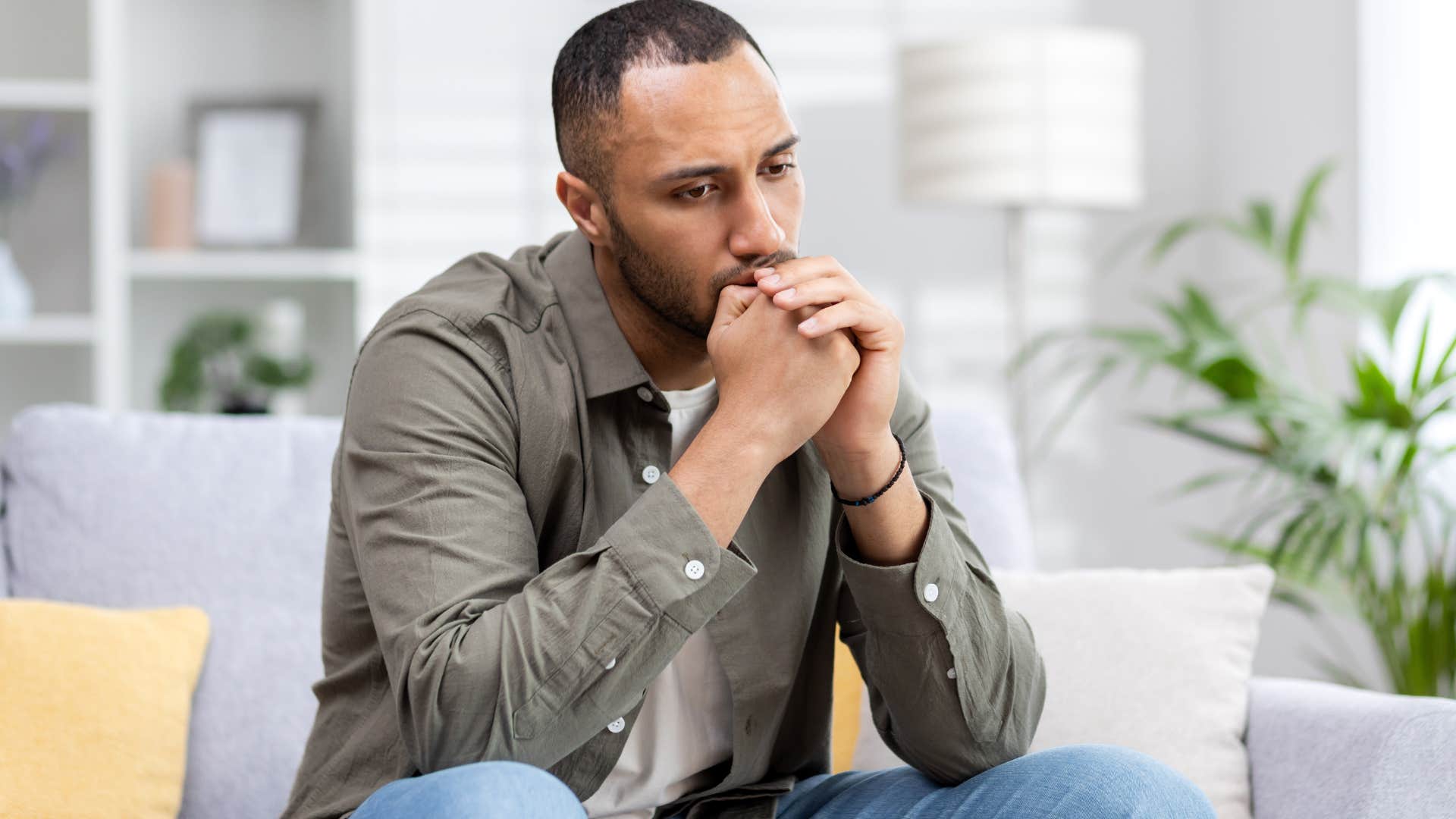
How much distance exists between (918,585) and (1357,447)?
123 cm

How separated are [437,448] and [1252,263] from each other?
8.04ft

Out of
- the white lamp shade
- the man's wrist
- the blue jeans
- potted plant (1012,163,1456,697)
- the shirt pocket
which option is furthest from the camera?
the white lamp shade

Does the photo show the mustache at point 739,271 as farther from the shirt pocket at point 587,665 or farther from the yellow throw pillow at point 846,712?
the yellow throw pillow at point 846,712

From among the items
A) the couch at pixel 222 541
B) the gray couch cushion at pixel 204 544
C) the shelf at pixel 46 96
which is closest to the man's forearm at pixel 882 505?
the couch at pixel 222 541

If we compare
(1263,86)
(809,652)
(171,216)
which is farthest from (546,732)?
(1263,86)

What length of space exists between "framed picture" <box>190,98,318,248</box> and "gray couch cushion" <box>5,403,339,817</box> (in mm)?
1446

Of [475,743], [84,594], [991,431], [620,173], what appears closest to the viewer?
[475,743]

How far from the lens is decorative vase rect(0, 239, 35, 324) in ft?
9.84

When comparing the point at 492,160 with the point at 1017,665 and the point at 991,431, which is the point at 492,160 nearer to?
the point at 991,431

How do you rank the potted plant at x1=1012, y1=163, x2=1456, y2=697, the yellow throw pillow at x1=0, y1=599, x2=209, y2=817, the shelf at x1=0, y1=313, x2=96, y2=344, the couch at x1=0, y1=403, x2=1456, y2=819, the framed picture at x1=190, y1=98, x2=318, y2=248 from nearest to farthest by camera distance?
1. the yellow throw pillow at x1=0, y1=599, x2=209, y2=817
2. the couch at x1=0, y1=403, x2=1456, y2=819
3. the potted plant at x1=1012, y1=163, x2=1456, y2=697
4. the shelf at x1=0, y1=313, x2=96, y2=344
5. the framed picture at x1=190, y1=98, x2=318, y2=248

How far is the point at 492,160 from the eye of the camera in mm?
3324

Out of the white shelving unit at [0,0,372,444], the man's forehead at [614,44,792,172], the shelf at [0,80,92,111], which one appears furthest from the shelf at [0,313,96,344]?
the man's forehead at [614,44,792,172]

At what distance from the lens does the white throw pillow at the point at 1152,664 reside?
1.58 metres

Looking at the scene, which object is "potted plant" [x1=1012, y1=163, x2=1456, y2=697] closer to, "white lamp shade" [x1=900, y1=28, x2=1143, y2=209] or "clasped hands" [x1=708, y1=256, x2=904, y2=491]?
"white lamp shade" [x1=900, y1=28, x2=1143, y2=209]
